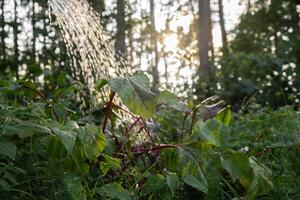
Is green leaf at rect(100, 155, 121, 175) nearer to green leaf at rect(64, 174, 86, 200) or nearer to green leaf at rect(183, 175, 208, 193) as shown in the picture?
green leaf at rect(64, 174, 86, 200)

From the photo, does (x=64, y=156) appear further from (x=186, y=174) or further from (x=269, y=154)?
(x=269, y=154)

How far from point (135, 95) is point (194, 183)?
1.11ft

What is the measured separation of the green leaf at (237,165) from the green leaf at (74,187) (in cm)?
48

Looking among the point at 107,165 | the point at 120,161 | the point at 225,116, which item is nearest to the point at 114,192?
the point at 107,165

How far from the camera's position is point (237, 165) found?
158 cm

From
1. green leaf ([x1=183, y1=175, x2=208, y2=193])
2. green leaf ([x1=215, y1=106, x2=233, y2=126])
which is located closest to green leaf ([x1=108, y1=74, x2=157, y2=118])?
green leaf ([x1=183, y1=175, x2=208, y2=193])

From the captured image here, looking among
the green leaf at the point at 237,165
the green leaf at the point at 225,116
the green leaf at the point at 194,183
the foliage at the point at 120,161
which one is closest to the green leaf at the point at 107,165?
the foliage at the point at 120,161

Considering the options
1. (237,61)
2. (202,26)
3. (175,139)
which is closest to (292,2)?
(202,26)

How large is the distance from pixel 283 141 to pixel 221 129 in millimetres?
440

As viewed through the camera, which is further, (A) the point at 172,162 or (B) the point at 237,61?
(B) the point at 237,61

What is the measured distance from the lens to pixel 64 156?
1.49 metres

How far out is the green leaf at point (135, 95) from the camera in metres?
1.49

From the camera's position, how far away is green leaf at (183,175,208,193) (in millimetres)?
1524

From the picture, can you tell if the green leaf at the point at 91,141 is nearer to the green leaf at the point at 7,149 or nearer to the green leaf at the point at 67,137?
the green leaf at the point at 67,137
